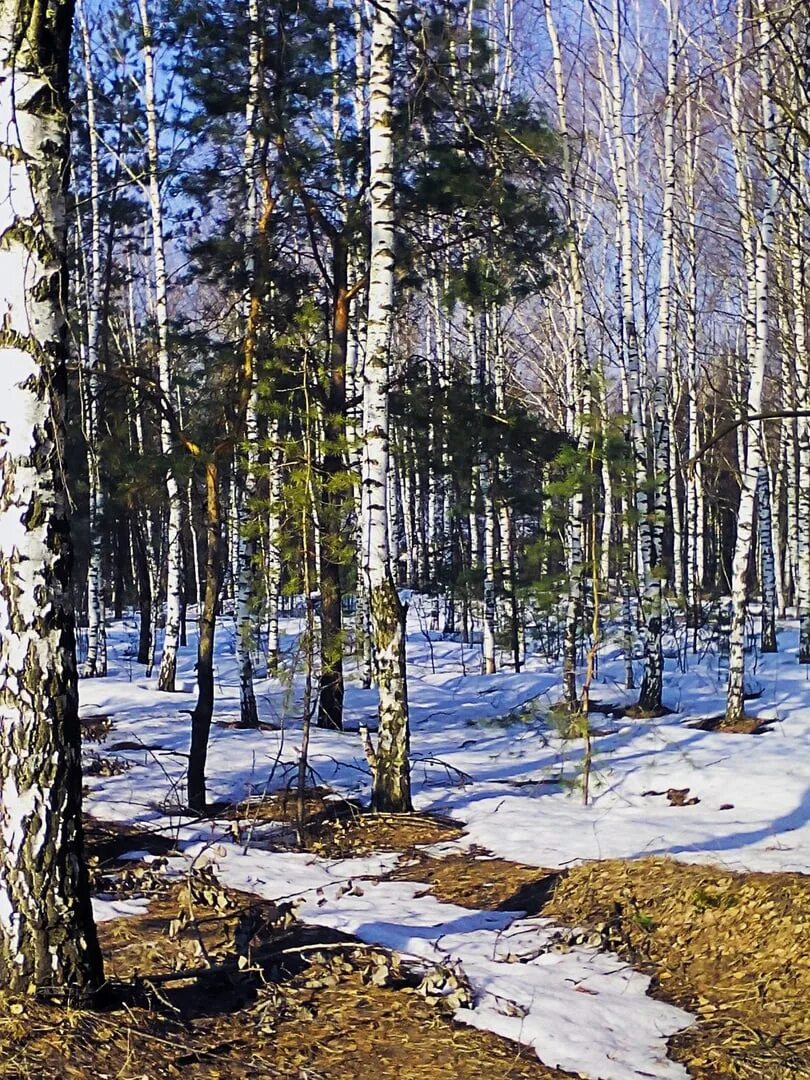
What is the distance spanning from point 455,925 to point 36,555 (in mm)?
3190

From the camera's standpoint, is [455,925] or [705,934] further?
[455,925]

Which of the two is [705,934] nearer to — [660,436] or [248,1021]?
[248,1021]

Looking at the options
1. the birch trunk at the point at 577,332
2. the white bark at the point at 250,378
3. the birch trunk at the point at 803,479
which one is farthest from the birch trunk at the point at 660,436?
the white bark at the point at 250,378

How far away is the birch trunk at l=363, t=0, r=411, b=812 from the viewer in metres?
8.38

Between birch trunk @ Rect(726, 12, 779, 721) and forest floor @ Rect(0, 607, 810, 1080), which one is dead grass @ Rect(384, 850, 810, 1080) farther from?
birch trunk @ Rect(726, 12, 779, 721)

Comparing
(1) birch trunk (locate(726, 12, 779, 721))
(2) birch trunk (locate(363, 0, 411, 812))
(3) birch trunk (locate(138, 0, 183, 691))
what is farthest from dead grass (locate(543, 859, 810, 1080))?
(3) birch trunk (locate(138, 0, 183, 691))

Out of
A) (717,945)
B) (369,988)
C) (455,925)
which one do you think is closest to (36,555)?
(369,988)

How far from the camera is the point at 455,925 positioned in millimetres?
5734

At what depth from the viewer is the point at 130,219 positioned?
19.9 metres

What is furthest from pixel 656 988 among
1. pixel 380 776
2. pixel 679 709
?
pixel 679 709

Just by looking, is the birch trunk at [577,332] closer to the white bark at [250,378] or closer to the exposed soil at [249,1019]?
the white bark at [250,378]

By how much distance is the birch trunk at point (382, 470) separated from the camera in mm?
8383

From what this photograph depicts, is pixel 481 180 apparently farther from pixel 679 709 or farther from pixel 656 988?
pixel 656 988

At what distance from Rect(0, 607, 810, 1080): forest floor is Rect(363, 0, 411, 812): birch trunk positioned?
527 millimetres
